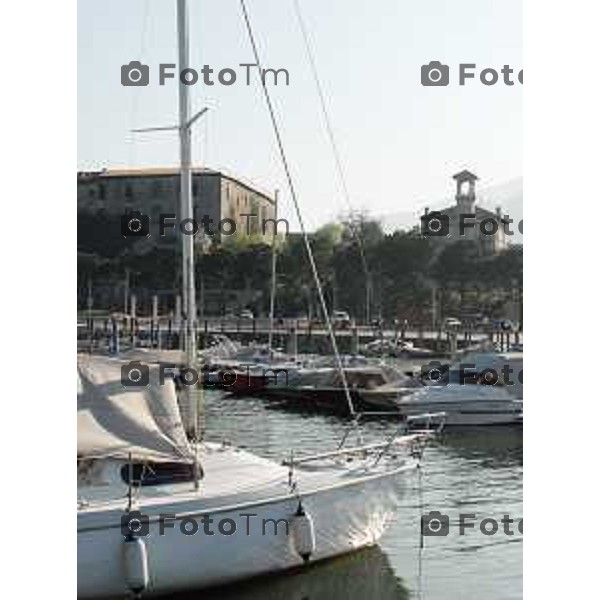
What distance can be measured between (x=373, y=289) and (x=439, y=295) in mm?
3955

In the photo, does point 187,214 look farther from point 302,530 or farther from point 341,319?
point 341,319

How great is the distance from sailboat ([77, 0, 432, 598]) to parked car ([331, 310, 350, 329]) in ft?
151

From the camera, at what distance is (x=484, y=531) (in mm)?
14242

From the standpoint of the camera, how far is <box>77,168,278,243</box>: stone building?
253 ft

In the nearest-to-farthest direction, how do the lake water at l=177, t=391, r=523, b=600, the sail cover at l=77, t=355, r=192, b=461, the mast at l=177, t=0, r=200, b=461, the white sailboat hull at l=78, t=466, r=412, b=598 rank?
the white sailboat hull at l=78, t=466, r=412, b=598 < the sail cover at l=77, t=355, r=192, b=461 < the mast at l=177, t=0, r=200, b=461 < the lake water at l=177, t=391, r=523, b=600

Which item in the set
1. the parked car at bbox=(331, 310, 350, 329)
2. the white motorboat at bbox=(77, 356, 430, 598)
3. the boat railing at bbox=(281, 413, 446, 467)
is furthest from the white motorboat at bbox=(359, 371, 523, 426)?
the parked car at bbox=(331, 310, 350, 329)

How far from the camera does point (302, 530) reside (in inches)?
428

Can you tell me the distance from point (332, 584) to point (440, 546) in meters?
2.25

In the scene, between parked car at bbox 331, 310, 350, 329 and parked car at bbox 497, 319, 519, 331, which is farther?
parked car at bbox 331, 310, 350, 329

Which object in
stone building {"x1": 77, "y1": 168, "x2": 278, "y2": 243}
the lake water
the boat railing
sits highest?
stone building {"x1": 77, "y1": 168, "x2": 278, "y2": 243}

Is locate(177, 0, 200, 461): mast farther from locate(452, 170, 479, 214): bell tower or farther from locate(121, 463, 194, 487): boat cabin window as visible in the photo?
locate(452, 170, 479, 214): bell tower

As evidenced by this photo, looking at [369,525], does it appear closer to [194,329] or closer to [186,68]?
[194,329]
